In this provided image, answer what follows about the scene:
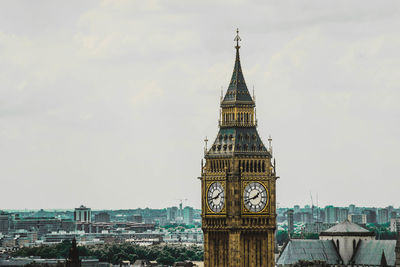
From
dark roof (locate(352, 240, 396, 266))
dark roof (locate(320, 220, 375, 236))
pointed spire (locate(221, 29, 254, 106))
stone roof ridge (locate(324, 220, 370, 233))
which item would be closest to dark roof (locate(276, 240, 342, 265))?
dark roof (locate(320, 220, 375, 236))

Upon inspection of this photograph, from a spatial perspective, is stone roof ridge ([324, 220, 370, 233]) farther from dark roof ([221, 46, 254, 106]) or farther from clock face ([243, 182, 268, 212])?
clock face ([243, 182, 268, 212])

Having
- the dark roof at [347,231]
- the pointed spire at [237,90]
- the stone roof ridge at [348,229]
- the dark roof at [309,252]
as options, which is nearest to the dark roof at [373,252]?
the dark roof at [347,231]

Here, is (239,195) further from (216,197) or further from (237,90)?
(237,90)

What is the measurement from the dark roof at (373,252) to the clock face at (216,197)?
6630cm

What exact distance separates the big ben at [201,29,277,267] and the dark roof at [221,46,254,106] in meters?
0.08

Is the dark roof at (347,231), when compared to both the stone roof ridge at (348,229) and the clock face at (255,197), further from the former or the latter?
the clock face at (255,197)

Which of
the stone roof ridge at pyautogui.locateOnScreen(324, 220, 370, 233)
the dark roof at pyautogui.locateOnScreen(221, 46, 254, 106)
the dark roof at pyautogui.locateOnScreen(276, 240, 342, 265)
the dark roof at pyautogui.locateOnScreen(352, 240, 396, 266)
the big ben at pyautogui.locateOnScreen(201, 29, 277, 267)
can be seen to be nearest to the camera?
the big ben at pyautogui.locateOnScreen(201, 29, 277, 267)

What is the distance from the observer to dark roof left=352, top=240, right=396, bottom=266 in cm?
13000

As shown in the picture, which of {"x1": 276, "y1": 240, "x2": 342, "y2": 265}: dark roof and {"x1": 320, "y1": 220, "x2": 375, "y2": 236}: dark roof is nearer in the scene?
{"x1": 276, "y1": 240, "x2": 342, "y2": 265}: dark roof

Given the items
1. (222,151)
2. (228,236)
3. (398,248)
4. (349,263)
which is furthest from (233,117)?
(349,263)

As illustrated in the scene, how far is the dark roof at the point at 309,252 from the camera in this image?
5310 inches

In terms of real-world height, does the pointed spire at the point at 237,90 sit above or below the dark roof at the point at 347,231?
above

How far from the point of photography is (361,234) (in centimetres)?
13638

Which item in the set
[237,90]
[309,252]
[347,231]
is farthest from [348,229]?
[237,90]
